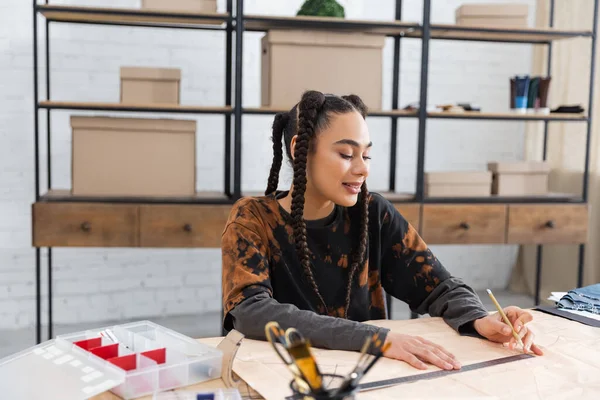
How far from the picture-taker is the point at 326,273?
1545 mm

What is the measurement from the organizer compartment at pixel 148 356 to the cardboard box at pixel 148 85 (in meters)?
1.86

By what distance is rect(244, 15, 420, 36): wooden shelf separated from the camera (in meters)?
2.76

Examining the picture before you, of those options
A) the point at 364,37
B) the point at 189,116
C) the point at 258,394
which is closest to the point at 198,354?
the point at 258,394

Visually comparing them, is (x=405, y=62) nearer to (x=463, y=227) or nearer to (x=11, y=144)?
(x=463, y=227)

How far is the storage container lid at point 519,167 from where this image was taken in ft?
10.3

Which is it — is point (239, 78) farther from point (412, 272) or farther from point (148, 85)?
point (412, 272)

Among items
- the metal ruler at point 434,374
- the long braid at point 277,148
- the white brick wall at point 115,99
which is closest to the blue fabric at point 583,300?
the metal ruler at point 434,374

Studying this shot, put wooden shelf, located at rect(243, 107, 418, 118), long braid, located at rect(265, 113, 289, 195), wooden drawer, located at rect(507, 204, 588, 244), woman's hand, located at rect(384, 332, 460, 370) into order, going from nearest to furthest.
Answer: woman's hand, located at rect(384, 332, 460, 370) → long braid, located at rect(265, 113, 289, 195) → wooden shelf, located at rect(243, 107, 418, 118) → wooden drawer, located at rect(507, 204, 588, 244)

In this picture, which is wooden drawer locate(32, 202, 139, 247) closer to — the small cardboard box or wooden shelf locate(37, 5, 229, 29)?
wooden shelf locate(37, 5, 229, 29)

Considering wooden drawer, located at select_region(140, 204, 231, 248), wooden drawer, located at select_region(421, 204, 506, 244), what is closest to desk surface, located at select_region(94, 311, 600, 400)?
wooden drawer, located at select_region(140, 204, 231, 248)

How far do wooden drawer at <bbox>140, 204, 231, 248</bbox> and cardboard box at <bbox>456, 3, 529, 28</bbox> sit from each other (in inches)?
56.2

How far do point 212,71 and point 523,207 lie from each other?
178cm

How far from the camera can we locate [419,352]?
1.10 m

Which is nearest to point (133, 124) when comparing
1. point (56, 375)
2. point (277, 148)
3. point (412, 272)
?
point (277, 148)
